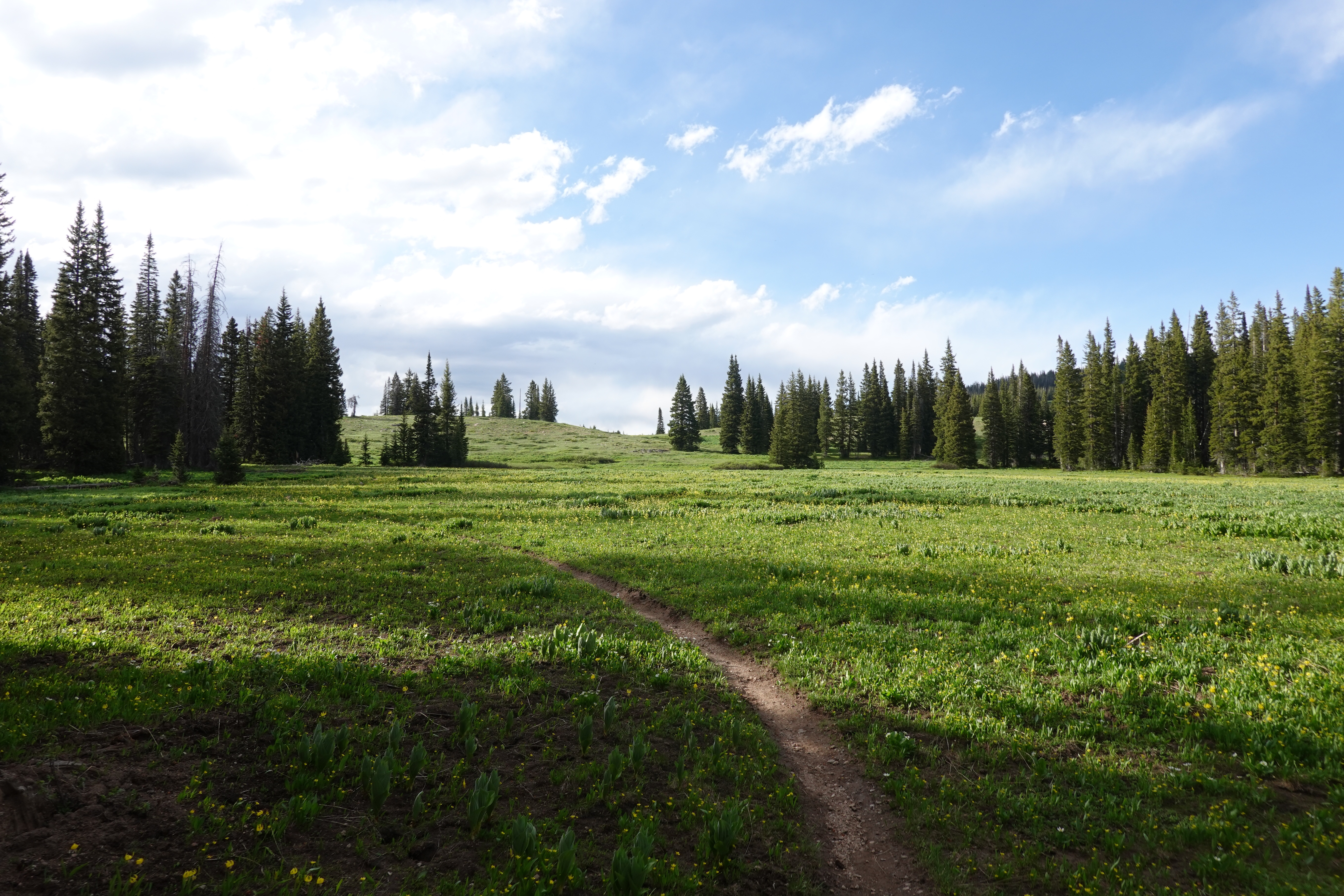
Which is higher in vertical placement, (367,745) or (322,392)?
(322,392)

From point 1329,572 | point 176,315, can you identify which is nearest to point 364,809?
point 1329,572

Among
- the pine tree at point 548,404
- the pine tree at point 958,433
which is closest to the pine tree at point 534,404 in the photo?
the pine tree at point 548,404

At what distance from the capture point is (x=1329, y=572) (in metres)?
13.6

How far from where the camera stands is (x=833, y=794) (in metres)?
6.50

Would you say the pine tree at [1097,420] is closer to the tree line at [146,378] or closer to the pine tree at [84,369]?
the tree line at [146,378]

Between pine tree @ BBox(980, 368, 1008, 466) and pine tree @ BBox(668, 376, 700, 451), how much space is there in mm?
54942

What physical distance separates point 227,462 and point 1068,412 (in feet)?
364

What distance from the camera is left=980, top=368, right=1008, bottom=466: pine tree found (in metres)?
99.2

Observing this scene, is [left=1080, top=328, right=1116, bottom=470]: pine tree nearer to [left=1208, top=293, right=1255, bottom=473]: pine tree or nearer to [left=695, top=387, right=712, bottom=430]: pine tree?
[left=1208, top=293, right=1255, bottom=473]: pine tree

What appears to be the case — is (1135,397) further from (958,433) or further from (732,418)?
(732,418)

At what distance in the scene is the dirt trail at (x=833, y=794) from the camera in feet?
17.5

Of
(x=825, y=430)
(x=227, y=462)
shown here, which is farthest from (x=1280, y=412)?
(x=227, y=462)

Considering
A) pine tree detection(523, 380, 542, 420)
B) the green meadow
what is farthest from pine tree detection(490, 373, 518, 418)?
the green meadow

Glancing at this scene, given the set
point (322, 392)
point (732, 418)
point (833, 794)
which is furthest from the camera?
point (732, 418)
